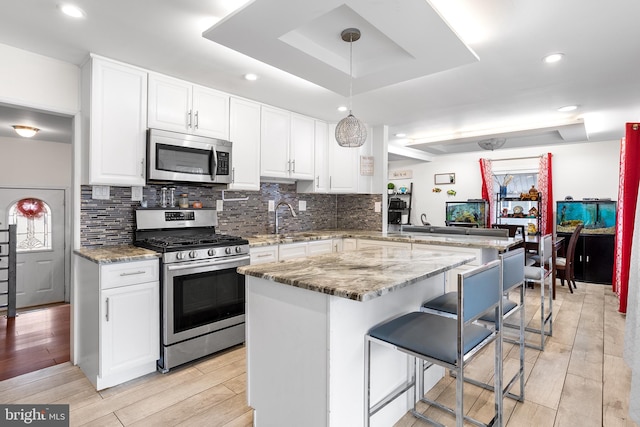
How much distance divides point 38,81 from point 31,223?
3.44 meters

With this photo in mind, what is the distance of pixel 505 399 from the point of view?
216 cm

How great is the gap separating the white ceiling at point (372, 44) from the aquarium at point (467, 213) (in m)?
3.49

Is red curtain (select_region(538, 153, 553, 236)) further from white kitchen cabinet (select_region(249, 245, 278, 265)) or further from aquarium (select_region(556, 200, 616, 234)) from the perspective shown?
white kitchen cabinet (select_region(249, 245, 278, 265))

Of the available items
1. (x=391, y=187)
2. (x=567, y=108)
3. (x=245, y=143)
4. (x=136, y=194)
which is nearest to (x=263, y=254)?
(x=245, y=143)

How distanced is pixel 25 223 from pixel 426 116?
5632mm

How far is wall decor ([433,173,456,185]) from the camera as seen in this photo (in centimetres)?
748

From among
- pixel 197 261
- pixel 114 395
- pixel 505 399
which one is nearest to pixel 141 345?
pixel 114 395

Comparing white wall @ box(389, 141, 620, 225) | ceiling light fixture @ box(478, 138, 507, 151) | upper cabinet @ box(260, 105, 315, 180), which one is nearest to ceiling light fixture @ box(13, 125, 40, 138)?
upper cabinet @ box(260, 105, 315, 180)

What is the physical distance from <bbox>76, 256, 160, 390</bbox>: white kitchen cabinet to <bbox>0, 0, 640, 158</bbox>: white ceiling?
149cm

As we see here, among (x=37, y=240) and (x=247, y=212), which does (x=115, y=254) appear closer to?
(x=247, y=212)

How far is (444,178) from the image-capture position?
25.0ft

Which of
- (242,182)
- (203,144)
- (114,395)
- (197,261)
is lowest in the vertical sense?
(114,395)

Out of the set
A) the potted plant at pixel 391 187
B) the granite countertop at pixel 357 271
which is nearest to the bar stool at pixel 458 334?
the granite countertop at pixel 357 271

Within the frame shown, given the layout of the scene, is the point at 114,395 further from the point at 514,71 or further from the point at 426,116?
the point at 426,116
